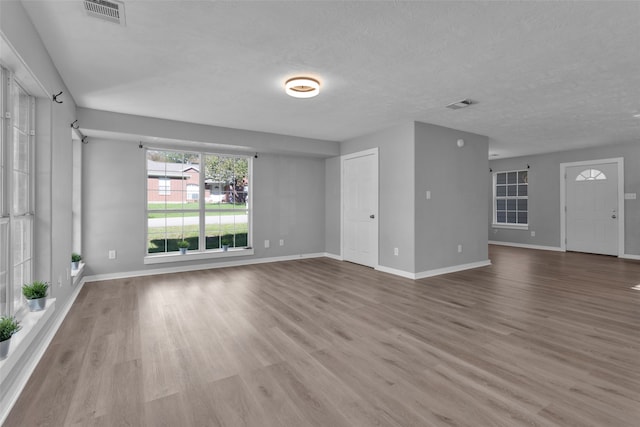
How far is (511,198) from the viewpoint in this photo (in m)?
8.64

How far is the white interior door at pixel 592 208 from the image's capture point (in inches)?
267

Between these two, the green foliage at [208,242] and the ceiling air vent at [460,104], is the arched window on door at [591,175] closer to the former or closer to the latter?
the ceiling air vent at [460,104]

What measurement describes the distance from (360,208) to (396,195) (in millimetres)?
957

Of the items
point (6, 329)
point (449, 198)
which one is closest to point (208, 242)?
point (6, 329)

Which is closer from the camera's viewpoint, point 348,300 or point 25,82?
point 25,82

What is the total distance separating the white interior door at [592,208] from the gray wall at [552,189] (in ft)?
0.63

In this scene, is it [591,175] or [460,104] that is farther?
[591,175]

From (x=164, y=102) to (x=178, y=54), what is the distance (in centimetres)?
144

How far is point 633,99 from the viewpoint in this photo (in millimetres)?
3803

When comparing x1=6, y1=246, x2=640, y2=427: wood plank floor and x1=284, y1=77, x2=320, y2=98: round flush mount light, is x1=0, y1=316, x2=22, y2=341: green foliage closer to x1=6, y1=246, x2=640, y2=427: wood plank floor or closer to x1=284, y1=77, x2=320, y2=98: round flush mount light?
x1=6, y1=246, x2=640, y2=427: wood plank floor

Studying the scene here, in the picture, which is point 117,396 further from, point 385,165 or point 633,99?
point 633,99

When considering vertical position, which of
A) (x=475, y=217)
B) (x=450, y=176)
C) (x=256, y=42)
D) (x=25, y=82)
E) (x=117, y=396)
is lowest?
(x=117, y=396)

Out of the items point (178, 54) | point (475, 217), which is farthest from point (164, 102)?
point (475, 217)

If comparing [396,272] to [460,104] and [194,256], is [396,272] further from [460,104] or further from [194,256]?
[194,256]
